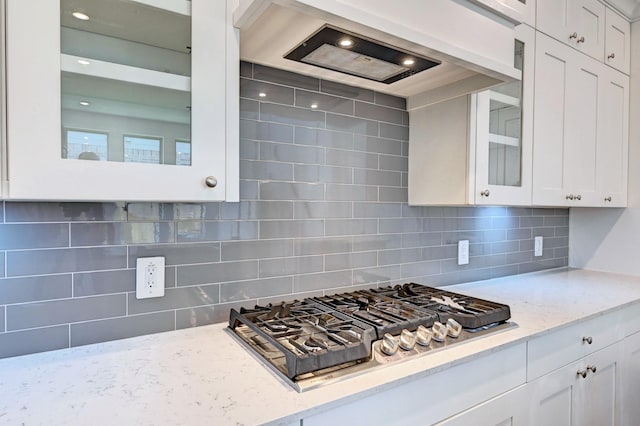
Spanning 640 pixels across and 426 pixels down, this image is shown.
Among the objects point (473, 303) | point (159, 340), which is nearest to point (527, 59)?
point (473, 303)

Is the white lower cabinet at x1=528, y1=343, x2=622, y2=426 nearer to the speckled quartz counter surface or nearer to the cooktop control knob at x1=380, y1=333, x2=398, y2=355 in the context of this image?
the speckled quartz counter surface

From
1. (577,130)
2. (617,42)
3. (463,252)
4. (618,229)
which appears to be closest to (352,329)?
(463,252)

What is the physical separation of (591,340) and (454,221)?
0.75 metres

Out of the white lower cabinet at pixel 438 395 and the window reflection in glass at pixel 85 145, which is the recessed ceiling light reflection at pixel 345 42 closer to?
the window reflection in glass at pixel 85 145

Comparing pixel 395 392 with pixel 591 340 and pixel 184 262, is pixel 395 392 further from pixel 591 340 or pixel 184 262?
pixel 591 340

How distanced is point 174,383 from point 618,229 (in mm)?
2703

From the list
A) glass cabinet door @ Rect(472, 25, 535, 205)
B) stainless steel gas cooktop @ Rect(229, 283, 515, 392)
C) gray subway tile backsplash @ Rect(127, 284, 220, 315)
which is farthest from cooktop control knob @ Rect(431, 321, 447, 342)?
gray subway tile backsplash @ Rect(127, 284, 220, 315)

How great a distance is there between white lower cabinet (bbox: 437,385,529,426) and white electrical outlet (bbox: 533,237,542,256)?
54.7 inches

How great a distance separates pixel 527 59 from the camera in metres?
1.75

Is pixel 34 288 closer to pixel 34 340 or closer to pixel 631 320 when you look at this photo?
pixel 34 340

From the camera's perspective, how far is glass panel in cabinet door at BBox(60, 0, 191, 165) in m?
0.85

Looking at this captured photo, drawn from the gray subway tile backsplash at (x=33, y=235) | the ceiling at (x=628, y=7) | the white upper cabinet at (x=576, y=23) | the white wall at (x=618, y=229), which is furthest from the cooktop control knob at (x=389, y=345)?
the ceiling at (x=628, y=7)

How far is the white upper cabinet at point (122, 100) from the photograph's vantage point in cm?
79

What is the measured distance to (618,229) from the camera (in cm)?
240
